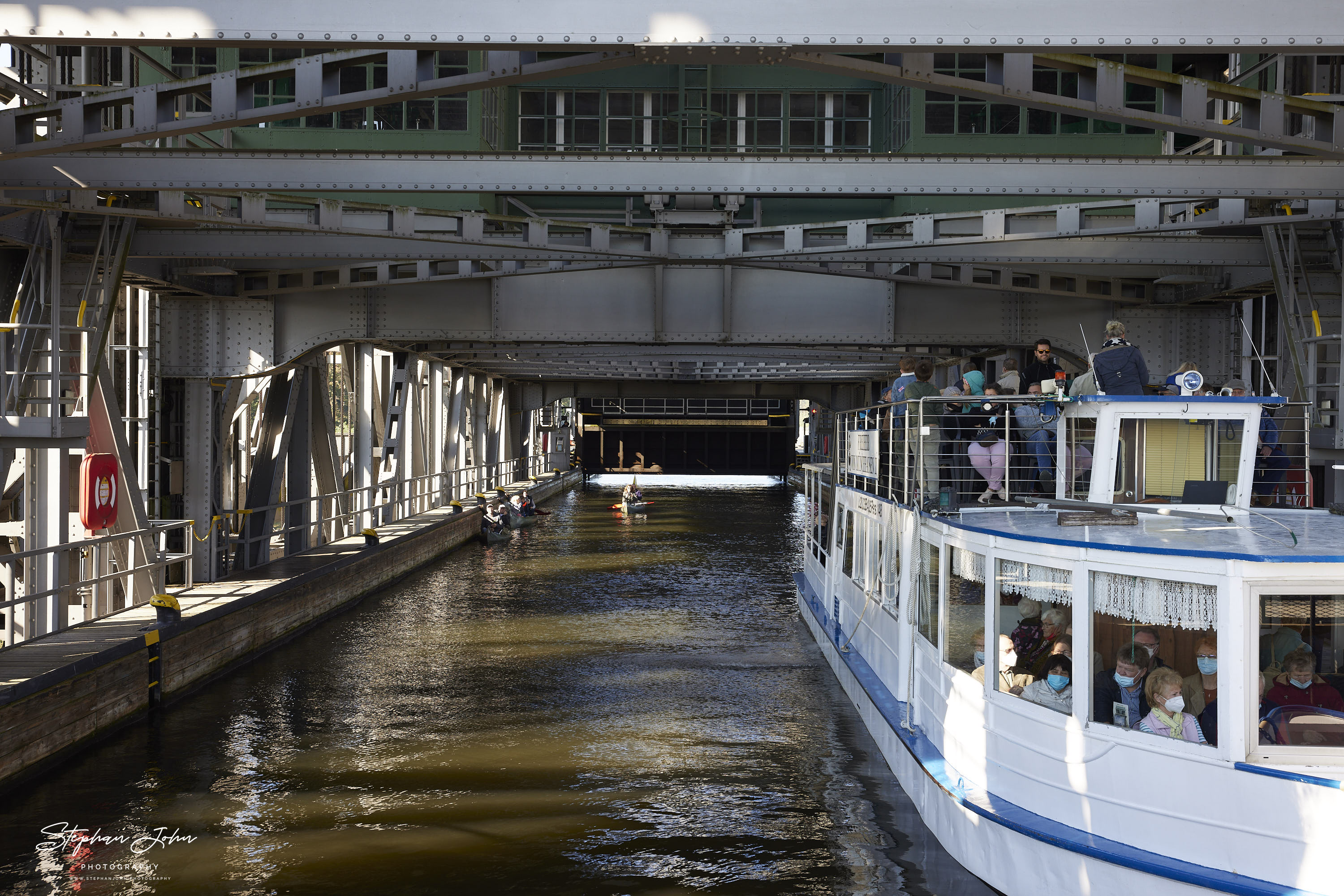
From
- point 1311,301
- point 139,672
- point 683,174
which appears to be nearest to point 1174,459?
point 683,174

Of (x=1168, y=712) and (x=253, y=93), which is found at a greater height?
(x=253, y=93)

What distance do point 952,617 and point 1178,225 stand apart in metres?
7.20

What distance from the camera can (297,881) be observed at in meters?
9.02

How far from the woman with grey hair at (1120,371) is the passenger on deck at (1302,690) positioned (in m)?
3.35

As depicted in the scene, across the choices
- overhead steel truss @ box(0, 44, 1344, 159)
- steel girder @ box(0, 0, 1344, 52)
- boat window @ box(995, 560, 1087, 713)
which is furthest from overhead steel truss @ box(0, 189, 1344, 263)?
boat window @ box(995, 560, 1087, 713)

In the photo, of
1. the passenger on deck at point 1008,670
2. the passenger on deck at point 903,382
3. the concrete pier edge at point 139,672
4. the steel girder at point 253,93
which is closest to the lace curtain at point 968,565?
the passenger on deck at point 1008,670

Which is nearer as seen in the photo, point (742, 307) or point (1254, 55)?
point (1254, 55)

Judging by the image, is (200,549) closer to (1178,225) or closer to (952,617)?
(952,617)

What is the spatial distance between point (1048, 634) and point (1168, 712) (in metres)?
1.04

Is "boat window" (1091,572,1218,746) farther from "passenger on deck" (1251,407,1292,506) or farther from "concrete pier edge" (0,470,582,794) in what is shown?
"concrete pier edge" (0,470,582,794)

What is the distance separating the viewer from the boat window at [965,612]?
9.10 meters

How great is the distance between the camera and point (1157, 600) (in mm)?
7418

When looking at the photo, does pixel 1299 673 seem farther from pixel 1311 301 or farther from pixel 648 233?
pixel 648 233

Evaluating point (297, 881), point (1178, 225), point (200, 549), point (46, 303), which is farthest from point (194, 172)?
point (1178, 225)
